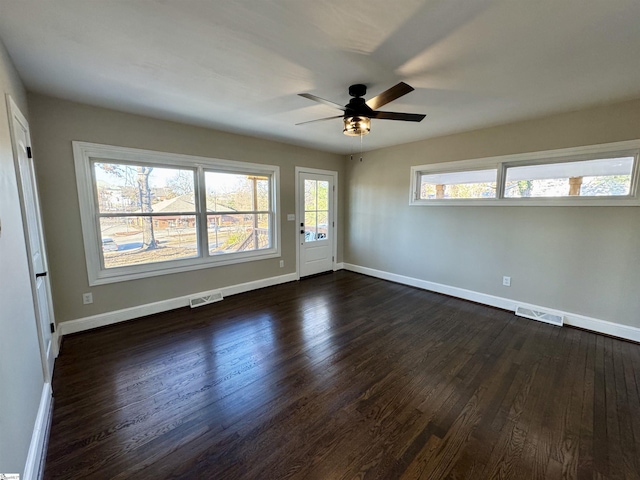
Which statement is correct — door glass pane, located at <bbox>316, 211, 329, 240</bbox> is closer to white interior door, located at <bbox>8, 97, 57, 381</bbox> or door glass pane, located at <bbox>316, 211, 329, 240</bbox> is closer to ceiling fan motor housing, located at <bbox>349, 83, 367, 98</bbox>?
ceiling fan motor housing, located at <bbox>349, 83, 367, 98</bbox>

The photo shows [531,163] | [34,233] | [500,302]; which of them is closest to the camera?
[34,233]

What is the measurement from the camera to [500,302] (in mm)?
3660

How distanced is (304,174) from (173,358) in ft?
11.7

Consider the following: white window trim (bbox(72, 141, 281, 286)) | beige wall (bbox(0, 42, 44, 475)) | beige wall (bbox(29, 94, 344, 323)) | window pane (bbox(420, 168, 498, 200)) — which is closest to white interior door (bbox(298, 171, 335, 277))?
white window trim (bbox(72, 141, 281, 286))

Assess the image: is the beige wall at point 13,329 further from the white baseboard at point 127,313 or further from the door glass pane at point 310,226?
the door glass pane at point 310,226

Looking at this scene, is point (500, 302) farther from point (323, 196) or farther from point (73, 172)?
point (73, 172)

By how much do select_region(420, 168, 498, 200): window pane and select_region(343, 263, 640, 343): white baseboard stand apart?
4.76 ft

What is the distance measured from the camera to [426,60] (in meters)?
1.93

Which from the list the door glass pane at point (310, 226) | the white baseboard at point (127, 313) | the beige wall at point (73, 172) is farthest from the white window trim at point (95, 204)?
the door glass pane at point (310, 226)

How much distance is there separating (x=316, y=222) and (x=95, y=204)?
3387 millimetres

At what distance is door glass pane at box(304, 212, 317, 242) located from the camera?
5090 mm

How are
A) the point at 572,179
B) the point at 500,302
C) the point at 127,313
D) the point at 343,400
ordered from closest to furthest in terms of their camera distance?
the point at 343,400
the point at 572,179
the point at 127,313
the point at 500,302

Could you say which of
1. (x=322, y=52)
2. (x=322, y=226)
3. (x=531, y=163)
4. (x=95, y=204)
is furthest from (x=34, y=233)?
(x=531, y=163)

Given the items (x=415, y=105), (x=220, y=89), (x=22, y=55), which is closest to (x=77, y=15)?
(x=22, y=55)
